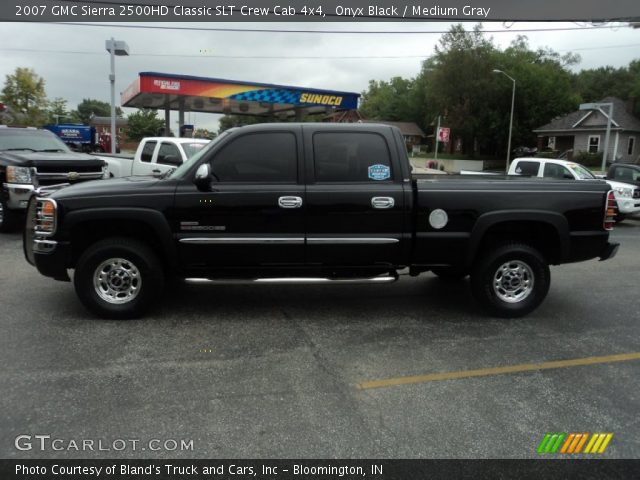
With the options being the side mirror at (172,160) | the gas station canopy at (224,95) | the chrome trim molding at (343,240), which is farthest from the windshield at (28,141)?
the gas station canopy at (224,95)

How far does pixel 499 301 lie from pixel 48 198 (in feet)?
15.5

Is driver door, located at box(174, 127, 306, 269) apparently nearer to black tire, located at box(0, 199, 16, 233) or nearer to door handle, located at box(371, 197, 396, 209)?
door handle, located at box(371, 197, 396, 209)

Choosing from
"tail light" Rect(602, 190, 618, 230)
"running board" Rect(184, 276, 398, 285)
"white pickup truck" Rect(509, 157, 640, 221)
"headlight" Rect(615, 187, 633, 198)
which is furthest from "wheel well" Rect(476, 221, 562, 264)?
"headlight" Rect(615, 187, 633, 198)

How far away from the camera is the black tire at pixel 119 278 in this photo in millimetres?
5293

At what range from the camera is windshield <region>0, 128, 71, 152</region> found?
11120mm

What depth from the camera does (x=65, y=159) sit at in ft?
33.6

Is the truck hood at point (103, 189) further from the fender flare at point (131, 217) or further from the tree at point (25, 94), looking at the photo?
the tree at point (25, 94)

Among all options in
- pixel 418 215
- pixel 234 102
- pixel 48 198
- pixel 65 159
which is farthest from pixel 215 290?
pixel 234 102

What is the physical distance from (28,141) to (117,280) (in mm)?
7596

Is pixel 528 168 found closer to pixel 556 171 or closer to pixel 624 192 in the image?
pixel 556 171

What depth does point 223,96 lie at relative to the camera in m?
26.1

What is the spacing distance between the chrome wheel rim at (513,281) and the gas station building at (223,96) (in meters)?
21.6
